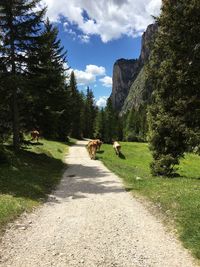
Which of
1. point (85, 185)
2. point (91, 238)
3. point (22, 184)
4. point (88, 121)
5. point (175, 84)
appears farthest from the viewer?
point (88, 121)

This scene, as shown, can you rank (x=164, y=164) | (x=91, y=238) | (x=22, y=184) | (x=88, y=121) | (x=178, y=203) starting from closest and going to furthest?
(x=91, y=238) < (x=178, y=203) < (x=22, y=184) < (x=164, y=164) < (x=88, y=121)

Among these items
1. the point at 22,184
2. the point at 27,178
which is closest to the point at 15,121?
the point at 27,178

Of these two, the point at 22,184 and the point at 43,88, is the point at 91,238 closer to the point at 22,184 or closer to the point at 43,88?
the point at 22,184

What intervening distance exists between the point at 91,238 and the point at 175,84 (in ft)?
52.4

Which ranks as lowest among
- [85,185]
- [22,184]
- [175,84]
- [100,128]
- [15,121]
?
[85,185]

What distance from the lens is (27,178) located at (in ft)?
66.1

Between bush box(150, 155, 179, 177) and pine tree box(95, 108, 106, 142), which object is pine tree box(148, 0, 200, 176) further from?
pine tree box(95, 108, 106, 142)

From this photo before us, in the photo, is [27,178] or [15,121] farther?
[15,121]

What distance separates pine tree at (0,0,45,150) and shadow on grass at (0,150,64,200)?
12.7 ft

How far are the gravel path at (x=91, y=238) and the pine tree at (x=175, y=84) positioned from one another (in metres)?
9.69

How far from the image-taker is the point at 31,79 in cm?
2855

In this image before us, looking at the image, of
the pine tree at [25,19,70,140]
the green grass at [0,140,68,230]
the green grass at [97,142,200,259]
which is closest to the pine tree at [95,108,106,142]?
the pine tree at [25,19,70,140]

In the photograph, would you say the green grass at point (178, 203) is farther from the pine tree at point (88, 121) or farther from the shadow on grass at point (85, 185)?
the pine tree at point (88, 121)

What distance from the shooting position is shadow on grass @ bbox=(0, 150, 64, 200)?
16.6 m
